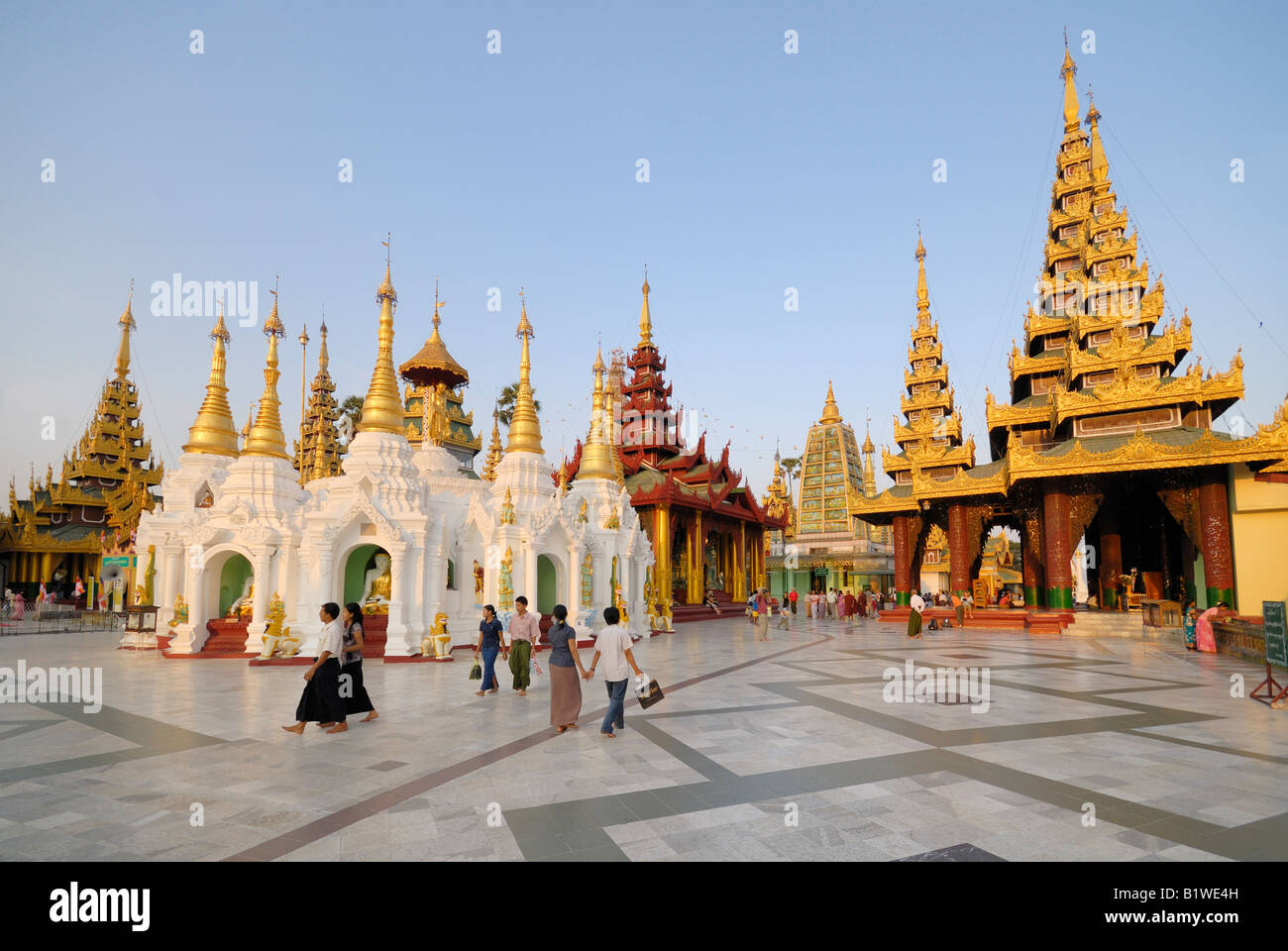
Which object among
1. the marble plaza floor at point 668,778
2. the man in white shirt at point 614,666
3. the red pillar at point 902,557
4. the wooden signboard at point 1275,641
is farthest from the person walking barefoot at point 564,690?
the red pillar at point 902,557

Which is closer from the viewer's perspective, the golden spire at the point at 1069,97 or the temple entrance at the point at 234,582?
the temple entrance at the point at 234,582

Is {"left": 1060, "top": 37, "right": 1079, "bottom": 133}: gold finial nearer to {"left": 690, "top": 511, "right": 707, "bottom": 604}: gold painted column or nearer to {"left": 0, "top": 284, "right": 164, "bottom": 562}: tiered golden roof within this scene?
{"left": 690, "top": 511, "right": 707, "bottom": 604}: gold painted column

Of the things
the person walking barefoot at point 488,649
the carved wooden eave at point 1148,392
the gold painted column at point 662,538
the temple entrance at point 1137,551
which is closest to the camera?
the person walking barefoot at point 488,649

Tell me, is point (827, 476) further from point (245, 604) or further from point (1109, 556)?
point (245, 604)

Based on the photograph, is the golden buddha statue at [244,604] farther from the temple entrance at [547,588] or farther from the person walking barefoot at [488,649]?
the person walking barefoot at [488,649]

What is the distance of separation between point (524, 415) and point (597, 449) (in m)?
3.09

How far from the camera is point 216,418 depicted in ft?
71.2

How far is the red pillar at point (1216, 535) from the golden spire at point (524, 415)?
2127cm

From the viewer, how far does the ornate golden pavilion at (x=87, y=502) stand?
38.2 metres

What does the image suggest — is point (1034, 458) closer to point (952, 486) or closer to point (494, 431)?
point (952, 486)

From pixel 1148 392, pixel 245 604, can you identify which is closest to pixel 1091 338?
pixel 1148 392

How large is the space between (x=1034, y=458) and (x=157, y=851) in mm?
25469

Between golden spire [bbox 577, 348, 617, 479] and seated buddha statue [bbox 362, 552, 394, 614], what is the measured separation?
6701 millimetres

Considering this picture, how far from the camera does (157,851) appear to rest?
14.3 feet
